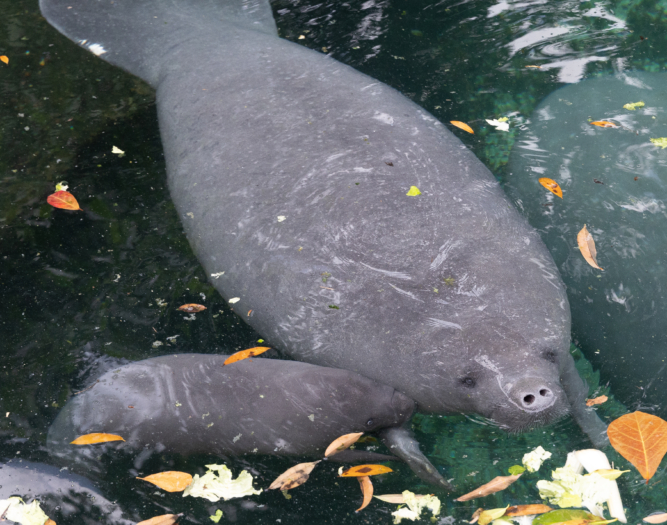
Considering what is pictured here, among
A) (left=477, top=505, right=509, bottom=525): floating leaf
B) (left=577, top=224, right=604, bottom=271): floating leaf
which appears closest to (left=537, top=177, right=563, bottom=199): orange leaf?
(left=577, top=224, right=604, bottom=271): floating leaf

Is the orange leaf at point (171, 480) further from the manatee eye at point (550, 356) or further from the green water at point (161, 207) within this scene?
the manatee eye at point (550, 356)

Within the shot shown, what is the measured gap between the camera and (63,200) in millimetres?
4480

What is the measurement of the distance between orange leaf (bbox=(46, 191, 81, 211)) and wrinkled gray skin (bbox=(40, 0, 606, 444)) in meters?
0.82

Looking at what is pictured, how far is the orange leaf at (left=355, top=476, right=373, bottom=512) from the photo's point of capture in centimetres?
294

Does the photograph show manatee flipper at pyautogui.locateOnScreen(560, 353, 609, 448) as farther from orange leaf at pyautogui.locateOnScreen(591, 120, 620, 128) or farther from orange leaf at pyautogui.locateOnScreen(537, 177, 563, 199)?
orange leaf at pyautogui.locateOnScreen(591, 120, 620, 128)

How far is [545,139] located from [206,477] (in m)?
3.53

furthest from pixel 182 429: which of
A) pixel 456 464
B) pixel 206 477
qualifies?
pixel 456 464

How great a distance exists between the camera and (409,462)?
9.59 feet

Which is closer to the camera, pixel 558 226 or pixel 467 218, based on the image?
pixel 467 218

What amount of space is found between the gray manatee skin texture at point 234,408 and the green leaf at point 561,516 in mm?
796

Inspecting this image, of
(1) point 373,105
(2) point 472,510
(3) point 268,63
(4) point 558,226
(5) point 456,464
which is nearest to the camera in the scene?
(2) point 472,510

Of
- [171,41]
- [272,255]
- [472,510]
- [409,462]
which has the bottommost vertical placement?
[472,510]

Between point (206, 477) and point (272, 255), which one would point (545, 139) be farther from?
point (206, 477)

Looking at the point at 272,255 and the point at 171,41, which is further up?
the point at 171,41
